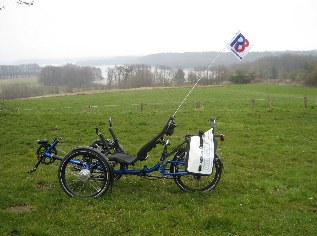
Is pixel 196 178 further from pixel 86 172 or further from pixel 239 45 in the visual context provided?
pixel 239 45

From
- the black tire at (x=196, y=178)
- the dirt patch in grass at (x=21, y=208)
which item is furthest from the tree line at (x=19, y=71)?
the black tire at (x=196, y=178)

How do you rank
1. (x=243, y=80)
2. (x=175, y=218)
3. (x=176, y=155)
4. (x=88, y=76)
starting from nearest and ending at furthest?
(x=175, y=218) → (x=176, y=155) → (x=243, y=80) → (x=88, y=76)

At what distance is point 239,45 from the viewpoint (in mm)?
9867

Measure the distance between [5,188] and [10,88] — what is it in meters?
85.2

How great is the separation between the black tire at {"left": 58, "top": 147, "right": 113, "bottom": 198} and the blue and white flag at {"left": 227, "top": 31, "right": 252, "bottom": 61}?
18.2ft

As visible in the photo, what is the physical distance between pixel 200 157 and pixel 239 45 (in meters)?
5.01

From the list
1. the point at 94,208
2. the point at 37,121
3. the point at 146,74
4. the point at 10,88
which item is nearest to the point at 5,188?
the point at 94,208

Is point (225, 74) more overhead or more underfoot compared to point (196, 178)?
more overhead

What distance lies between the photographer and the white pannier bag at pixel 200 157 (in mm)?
6102

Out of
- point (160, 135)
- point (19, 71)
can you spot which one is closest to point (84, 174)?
point (160, 135)

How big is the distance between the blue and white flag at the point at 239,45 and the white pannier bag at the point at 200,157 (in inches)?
180

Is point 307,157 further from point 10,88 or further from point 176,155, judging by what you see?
point 10,88

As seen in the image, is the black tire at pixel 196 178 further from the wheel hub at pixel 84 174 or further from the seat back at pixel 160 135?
the wheel hub at pixel 84 174

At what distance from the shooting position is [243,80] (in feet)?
252
